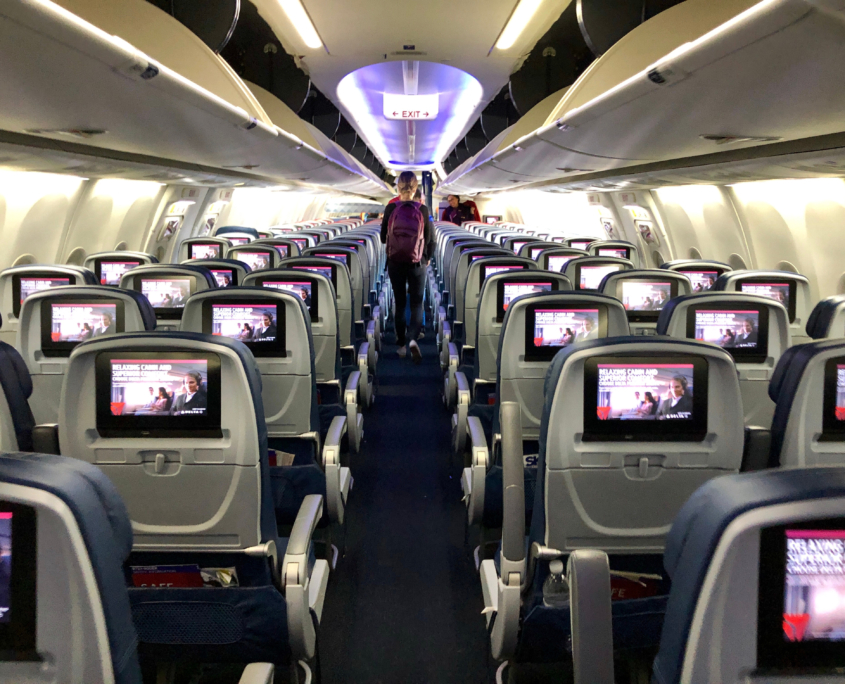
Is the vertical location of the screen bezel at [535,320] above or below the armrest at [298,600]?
above

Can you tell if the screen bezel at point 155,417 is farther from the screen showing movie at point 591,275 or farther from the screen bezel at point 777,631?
the screen showing movie at point 591,275

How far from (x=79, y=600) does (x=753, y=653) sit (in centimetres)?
120

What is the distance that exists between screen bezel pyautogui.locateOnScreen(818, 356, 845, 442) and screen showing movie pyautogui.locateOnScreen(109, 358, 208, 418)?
7.03 feet

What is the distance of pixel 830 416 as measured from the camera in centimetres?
247

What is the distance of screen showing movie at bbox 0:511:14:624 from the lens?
1.27 metres

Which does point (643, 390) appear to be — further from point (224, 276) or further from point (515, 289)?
point (224, 276)

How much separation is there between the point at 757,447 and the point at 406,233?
5.77 metres

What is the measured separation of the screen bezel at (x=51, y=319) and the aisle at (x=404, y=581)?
192 centimetres

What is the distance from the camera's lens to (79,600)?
4.17 feet

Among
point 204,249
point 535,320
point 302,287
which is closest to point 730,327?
point 535,320

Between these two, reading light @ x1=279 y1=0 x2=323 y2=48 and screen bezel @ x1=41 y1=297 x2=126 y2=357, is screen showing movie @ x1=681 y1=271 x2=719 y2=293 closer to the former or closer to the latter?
reading light @ x1=279 y1=0 x2=323 y2=48

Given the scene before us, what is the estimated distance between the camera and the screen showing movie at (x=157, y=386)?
8.16ft

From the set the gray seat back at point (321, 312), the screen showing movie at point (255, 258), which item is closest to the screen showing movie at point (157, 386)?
the gray seat back at point (321, 312)

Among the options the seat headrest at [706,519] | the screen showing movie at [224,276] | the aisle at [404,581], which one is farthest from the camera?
the screen showing movie at [224,276]
